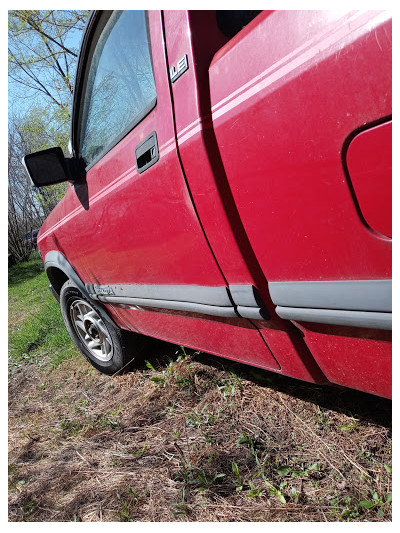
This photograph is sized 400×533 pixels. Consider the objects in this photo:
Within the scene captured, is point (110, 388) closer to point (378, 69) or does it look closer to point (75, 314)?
point (75, 314)

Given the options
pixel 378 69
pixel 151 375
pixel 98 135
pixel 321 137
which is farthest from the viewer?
pixel 151 375

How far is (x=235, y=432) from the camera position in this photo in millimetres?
2000

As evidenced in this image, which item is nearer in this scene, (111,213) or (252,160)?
(252,160)

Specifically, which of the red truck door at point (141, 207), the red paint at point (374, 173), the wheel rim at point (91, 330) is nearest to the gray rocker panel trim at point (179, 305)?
the red truck door at point (141, 207)

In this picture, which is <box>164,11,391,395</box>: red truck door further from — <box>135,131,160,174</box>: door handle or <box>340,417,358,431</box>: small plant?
<box>340,417,358,431</box>: small plant

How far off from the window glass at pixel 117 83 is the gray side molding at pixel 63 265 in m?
0.84

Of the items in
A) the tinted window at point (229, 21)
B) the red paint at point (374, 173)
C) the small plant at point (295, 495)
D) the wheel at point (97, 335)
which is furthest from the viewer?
the wheel at point (97, 335)

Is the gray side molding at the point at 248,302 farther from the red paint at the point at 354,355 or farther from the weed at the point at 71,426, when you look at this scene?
the weed at the point at 71,426

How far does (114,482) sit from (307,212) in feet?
5.13

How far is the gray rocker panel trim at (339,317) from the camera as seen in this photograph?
1062 mm

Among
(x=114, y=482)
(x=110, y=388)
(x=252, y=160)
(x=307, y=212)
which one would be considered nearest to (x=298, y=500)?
(x=114, y=482)

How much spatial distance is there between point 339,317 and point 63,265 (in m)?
2.29

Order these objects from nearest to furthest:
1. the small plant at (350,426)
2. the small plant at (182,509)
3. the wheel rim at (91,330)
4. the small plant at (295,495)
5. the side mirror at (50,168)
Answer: the small plant at (295,495), the small plant at (182,509), the small plant at (350,426), the side mirror at (50,168), the wheel rim at (91,330)

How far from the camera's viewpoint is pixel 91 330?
3184 mm
